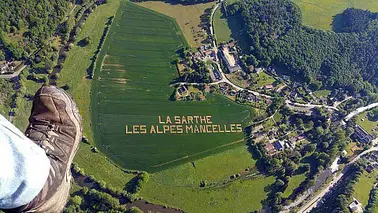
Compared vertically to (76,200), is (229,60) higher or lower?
higher

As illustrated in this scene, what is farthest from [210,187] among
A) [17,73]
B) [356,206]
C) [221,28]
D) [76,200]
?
[17,73]

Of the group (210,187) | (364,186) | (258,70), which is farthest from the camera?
(258,70)

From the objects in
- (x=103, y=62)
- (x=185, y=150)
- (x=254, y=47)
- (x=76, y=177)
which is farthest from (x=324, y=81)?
(x=76, y=177)

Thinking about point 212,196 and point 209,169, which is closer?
point 212,196

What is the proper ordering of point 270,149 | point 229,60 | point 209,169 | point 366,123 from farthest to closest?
point 229,60 < point 366,123 < point 270,149 < point 209,169

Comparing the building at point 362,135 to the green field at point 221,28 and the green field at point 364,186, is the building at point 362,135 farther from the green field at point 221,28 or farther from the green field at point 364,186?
the green field at point 221,28

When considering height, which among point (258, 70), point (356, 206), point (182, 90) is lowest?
point (356, 206)

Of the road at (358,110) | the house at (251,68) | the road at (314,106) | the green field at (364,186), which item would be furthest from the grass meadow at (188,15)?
the green field at (364,186)

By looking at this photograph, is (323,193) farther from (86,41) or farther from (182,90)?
(86,41)
